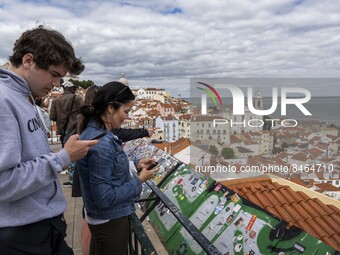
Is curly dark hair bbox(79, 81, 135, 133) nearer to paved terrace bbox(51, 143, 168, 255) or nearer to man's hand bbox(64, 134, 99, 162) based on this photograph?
man's hand bbox(64, 134, 99, 162)

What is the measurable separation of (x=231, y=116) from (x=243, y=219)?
1180cm

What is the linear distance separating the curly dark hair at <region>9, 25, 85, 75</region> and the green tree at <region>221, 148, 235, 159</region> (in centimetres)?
1430

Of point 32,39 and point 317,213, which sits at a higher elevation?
point 32,39

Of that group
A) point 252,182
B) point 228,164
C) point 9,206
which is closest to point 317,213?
point 252,182

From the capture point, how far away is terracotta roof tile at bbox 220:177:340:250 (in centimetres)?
520

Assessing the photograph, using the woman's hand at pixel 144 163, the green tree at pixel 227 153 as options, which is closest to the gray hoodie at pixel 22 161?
the woman's hand at pixel 144 163

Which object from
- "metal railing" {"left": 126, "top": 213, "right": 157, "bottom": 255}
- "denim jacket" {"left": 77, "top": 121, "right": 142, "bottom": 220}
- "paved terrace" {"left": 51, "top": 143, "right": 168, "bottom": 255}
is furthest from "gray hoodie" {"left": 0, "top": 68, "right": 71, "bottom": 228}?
"paved terrace" {"left": 51, "top": 143, "right": 168, "bottom": 255}

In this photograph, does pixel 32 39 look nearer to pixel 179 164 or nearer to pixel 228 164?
pixel 179 164

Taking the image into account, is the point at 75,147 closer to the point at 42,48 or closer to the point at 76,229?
the point at 42,48

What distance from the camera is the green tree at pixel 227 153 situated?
594 inches

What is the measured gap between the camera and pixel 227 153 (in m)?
15.1

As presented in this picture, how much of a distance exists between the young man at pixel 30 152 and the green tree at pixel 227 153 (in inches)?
558

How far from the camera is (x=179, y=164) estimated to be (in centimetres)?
256

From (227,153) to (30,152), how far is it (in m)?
14.4
